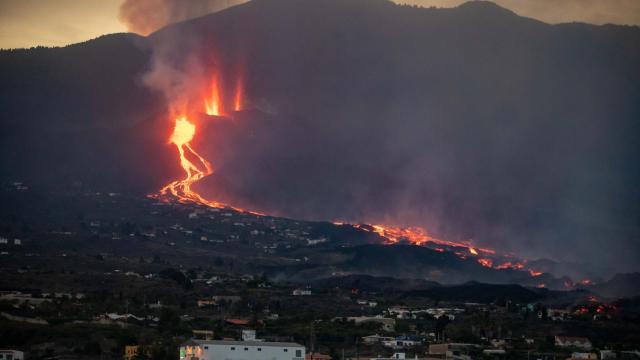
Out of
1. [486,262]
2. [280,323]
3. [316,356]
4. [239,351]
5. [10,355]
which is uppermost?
[486,262]

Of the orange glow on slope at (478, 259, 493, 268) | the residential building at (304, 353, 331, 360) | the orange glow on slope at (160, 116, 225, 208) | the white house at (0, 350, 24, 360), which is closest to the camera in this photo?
the white house at (0, 350, 24, 360)

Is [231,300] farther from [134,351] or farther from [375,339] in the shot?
[134,351]

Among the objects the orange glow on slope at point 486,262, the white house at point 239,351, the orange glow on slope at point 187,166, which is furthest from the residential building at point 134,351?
the orange glow on slope at point 187,166

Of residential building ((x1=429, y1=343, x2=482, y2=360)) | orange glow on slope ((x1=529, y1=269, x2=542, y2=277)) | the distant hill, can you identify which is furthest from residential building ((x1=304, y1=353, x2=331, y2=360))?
orange glow on slope ((x1=529, y1=269, x2=542, y2=277))

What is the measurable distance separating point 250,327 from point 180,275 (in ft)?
82.9

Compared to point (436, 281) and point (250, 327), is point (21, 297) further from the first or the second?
point (436, 281)

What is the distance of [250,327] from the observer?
263 ft

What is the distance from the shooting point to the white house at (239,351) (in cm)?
6247

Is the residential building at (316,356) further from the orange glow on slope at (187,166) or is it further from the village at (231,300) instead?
the orange glow on slope at (187,166)

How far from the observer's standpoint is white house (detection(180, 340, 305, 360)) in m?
62.5

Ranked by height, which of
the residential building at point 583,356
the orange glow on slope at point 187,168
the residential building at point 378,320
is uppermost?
the orange glow on slope at point 187,168

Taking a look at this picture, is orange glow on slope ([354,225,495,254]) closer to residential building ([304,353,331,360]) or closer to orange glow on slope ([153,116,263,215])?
orange glow on slope ([153,116,263,215])

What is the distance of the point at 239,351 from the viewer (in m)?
62.8

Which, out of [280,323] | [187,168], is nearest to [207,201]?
[187,168]
